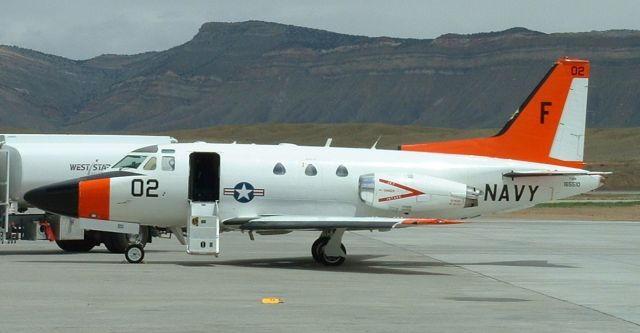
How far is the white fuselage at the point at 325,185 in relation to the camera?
79.2 feet

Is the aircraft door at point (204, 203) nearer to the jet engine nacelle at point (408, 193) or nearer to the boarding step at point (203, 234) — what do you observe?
the boarding step at point (203, 234)

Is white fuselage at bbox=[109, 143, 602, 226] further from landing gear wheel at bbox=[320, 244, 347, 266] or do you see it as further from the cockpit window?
landing gear wheel at bbox=[320, 244, 347, 266]

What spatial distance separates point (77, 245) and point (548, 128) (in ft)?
38.4

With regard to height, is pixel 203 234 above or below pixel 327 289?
above

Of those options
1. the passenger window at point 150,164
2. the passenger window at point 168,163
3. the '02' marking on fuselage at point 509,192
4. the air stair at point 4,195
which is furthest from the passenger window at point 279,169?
the air stair at point 4,195

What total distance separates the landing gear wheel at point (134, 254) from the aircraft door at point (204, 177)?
155 cm

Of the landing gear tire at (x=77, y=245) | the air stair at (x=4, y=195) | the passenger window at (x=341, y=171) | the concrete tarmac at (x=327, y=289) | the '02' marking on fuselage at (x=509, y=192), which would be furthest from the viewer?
the landing gear tire at (x=77, y=245)

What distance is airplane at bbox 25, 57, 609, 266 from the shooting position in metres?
23.8

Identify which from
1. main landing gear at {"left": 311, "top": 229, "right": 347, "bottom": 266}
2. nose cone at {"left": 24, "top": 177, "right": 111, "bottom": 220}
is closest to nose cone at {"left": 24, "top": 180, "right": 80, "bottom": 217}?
nose cone at {"left": 24, "top": 177, "right": 111, "bottom": 220}

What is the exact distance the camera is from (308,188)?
80.6ft

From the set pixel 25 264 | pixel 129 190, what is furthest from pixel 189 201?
pixel 25 264

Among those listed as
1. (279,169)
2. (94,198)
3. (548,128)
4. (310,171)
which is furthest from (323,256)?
(548,128)

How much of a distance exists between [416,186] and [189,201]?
191 inches

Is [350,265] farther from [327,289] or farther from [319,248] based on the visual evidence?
[327,289]
